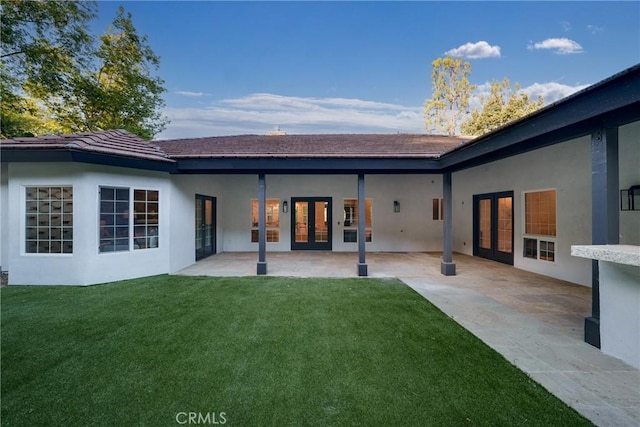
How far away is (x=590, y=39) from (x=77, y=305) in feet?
69.3

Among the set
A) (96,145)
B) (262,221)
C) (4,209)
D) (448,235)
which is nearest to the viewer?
(96,145)

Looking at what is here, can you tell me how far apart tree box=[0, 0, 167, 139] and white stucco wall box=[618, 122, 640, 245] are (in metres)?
19.5

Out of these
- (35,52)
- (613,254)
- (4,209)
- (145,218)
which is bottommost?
(613,254)

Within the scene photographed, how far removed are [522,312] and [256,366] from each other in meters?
4.17

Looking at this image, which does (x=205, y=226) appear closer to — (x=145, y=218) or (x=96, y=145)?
(x=145, y=218)

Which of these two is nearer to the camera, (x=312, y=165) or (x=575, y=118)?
(x=575, y=118)

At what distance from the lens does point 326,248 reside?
10531 millimetres

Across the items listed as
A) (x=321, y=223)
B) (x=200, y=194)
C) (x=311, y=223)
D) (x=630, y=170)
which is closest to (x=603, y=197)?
(x=630, y=170)

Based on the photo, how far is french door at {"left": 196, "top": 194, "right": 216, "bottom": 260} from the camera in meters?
8.46

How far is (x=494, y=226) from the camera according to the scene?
331 inches

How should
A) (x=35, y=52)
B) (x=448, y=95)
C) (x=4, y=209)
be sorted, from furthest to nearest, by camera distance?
1. (x=448, y=95)
2. (x=35, y=52)
3. (x=4, y=209)

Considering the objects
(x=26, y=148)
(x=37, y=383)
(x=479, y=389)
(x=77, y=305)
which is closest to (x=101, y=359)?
(x=37, y=383)

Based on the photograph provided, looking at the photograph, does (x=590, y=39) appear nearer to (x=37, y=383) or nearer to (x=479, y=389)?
(x=479, y=389)

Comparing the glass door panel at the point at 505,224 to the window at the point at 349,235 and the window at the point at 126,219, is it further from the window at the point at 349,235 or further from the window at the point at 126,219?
the window at the point at 126,219
